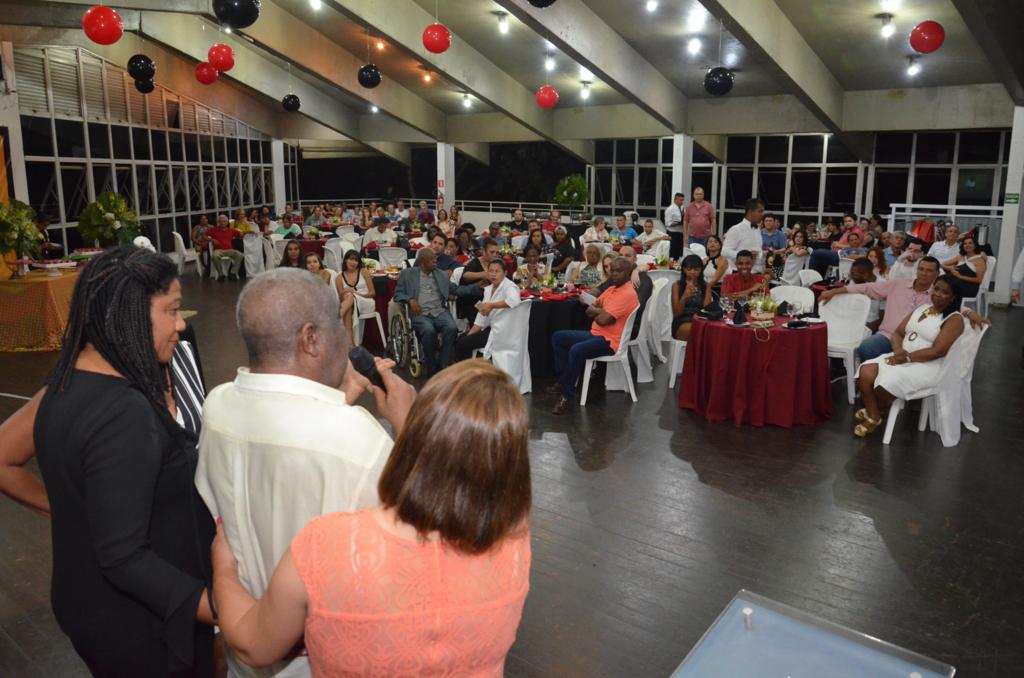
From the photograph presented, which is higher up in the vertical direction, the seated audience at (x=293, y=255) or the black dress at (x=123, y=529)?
the seated audience at (x=293, y=255)

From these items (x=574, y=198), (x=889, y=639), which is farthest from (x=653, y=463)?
(x=574, y=198)

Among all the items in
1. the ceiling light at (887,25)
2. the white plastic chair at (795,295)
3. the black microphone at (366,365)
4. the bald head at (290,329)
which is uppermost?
the ceiling light at (887,25)

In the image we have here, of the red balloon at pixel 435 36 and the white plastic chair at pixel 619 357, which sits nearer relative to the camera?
the white plastic chair at pixel 619 357

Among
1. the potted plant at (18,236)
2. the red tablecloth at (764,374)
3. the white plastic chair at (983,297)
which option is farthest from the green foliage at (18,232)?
the white plastic chair at (983,297)

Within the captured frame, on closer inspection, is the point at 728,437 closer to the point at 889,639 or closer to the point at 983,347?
the point at 889,639

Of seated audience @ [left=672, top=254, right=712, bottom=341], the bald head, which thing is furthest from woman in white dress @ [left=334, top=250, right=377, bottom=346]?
the bald head

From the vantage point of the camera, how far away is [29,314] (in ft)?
24.6

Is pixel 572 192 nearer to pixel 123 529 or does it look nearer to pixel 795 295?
pixel 795 295

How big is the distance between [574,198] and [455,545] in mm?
15410

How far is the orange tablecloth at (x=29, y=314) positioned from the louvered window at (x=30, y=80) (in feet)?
15.1

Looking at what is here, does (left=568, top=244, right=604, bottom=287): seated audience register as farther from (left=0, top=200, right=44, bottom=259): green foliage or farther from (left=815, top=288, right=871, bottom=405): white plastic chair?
(left=0, top=200, right=44, bottom=259): green foliage

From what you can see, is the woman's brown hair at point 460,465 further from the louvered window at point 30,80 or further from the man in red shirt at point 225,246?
the man in red shirt at point 225,246

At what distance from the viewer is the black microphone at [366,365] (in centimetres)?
153

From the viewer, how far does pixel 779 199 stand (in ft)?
52.5
